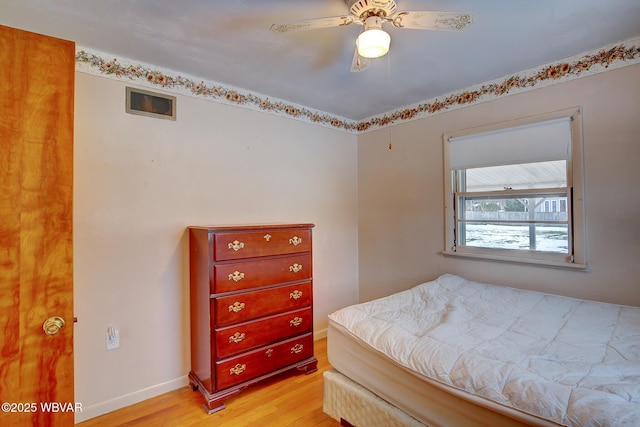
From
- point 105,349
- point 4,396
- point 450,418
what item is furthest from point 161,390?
point 450,418

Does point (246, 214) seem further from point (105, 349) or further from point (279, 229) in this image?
point (105, 349)

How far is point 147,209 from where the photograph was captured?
221 cm

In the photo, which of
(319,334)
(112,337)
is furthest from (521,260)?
(112,337)

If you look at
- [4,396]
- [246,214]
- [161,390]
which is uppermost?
[246,214]

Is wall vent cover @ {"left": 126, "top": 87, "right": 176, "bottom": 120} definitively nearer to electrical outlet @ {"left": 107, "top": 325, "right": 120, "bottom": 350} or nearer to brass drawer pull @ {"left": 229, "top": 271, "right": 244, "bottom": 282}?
brass drawer pull @ {"left": 229, "top": 271, "right": 244, "bottom": 282}

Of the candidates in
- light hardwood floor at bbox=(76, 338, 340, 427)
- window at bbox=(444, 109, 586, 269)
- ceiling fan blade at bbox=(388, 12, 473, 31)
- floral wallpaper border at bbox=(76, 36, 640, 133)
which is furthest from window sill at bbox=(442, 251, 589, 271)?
ceiling fan blade at bbox=(388, 12, 473, 31)

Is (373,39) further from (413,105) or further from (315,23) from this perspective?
(413,105)

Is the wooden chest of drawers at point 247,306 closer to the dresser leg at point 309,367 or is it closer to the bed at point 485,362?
the dresser leg at point 309,367

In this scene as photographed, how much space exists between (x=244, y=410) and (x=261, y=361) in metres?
0.32

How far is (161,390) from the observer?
2.24 m

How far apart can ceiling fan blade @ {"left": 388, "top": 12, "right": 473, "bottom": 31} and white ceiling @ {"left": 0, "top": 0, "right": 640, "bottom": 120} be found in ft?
0.60

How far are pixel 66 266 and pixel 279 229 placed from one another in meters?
1.36

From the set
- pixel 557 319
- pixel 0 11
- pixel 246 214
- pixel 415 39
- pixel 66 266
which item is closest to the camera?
→ pixel 66 266

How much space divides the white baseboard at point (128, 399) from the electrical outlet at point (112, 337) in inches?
14.0
